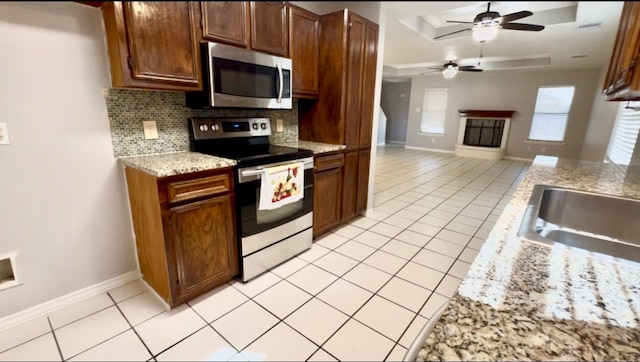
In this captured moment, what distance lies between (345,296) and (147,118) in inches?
70.1

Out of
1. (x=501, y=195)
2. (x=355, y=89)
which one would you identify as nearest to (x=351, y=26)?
(x=355, y=89)

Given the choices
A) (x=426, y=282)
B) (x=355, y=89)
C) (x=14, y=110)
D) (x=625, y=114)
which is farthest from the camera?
(x=625, y=114)

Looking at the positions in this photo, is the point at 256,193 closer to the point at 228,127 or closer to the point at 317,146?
the point at 228,127

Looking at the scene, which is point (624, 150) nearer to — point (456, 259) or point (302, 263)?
point (456, 259)

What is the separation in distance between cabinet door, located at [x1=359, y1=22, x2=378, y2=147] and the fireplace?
602 cm

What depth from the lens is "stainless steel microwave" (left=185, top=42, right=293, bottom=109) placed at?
188 cm

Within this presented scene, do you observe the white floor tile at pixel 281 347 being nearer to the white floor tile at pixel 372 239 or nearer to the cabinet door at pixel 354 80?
the white floor tile at pixel 372 239

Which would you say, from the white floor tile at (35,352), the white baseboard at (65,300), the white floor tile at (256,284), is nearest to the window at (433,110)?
the white floor tile at (256,284)

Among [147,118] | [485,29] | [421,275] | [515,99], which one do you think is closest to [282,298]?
[421,275]

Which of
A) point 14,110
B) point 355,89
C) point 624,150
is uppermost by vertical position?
point 355,89

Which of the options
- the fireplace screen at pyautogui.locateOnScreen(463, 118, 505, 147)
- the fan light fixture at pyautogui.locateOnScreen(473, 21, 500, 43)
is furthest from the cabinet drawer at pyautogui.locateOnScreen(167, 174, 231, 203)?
the fireplace screen at pyautogui.locateOnScreen(463, 118, 505, 147)

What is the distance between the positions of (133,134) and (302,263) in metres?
1.52

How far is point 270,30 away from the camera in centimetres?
216

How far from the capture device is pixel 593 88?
6582mm
